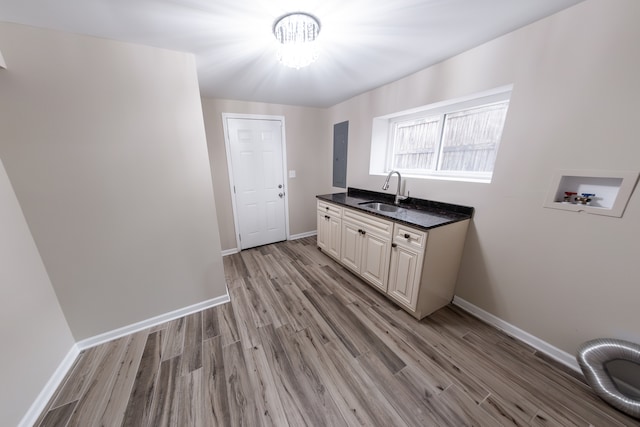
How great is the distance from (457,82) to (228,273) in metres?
3.15

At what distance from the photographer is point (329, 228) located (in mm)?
2926

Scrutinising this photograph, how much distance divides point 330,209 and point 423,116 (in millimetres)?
1517

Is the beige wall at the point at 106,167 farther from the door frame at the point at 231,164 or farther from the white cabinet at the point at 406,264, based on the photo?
the white cabinet at the point at 406,264

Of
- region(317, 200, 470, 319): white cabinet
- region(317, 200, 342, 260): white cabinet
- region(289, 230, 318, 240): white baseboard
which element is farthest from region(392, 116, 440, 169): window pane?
region(289, 230, 318, 240): white baseboard

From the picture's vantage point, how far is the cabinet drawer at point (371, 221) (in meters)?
2.03

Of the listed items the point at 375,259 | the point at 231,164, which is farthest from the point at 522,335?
the point at 231,164

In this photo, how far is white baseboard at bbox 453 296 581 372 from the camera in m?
1.47

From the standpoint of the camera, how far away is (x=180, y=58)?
5.28ft

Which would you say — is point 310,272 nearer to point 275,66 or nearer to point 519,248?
point 519,248

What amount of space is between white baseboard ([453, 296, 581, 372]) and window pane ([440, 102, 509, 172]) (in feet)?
4.15

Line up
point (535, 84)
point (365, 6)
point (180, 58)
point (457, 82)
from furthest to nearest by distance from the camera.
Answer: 1. point (457, 82)
2. point (180, 58)
3. point (535, 84)
4. point (365, 6)

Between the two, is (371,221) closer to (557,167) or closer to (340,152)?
(557,167)

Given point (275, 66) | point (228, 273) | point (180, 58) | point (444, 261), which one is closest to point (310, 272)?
point (228, 273)

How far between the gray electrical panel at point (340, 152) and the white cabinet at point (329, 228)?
643 mm
